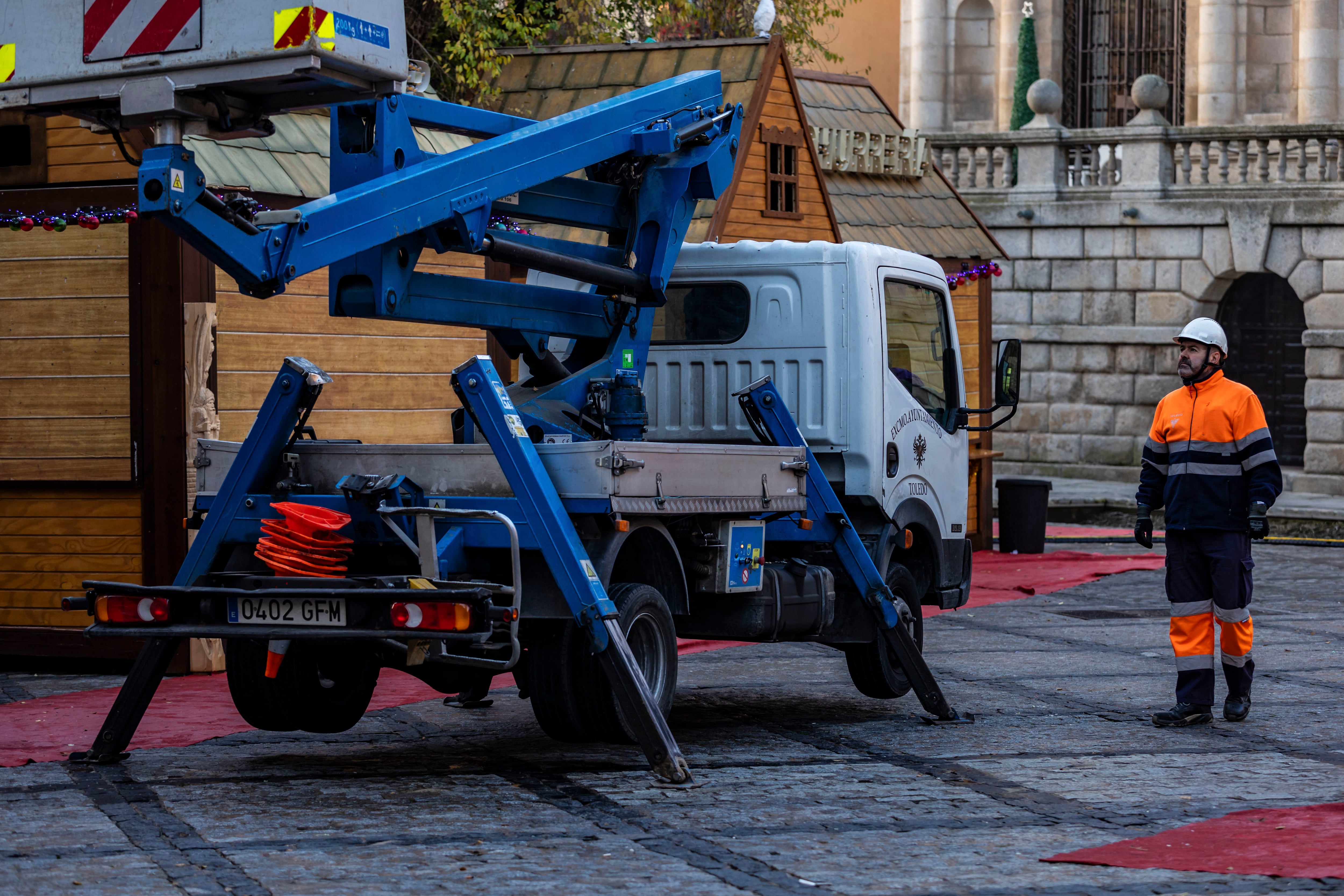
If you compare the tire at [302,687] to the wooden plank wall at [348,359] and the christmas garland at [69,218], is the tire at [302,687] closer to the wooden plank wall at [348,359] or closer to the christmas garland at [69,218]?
the wooden plank wall at [348,359]

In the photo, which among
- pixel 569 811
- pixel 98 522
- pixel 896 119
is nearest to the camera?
pixel 569 811

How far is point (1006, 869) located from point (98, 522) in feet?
22.2

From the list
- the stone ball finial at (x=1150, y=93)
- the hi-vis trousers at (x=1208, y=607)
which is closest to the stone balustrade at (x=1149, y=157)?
the stone ball finial at (x=1150, y=93)

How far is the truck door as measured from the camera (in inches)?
385

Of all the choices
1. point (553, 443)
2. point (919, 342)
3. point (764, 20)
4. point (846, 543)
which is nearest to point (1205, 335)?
point (919, 342)

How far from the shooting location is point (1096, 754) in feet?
28.0

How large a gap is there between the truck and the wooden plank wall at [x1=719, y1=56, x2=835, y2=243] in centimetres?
499

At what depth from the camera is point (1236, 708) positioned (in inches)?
374

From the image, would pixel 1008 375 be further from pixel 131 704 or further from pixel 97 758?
pixel 97 758

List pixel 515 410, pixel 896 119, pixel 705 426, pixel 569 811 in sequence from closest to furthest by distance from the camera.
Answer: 1. pixel 569 811
2. pixel 515 410
3. pixel 705 426
4. pixel 896 119

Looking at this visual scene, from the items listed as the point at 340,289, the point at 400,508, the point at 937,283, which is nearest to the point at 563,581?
the point at 400,508

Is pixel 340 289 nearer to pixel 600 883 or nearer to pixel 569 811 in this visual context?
pixel 569 811

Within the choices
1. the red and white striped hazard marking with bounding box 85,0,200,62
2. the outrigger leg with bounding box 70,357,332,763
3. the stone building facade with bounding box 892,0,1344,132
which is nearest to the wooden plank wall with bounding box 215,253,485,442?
the outrigger leg with bounding box 70,357,332,763

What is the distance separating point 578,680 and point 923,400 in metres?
3.14
